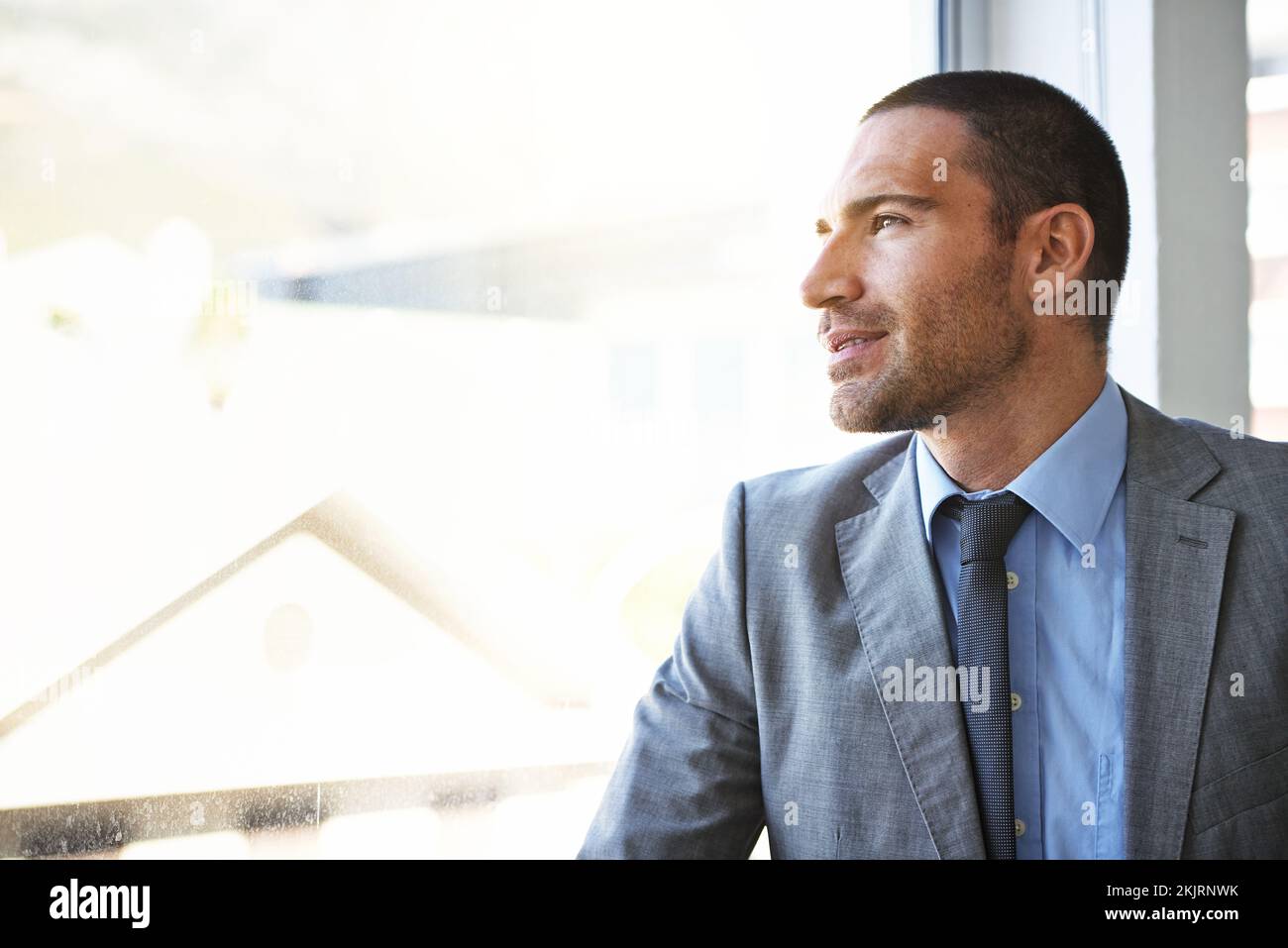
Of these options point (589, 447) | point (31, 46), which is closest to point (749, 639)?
point (589, 447)

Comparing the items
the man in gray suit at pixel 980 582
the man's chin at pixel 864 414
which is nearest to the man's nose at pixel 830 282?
the man in gray suit at pixel 980 582

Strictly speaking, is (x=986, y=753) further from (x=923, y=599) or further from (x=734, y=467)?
(x=734, y=467)

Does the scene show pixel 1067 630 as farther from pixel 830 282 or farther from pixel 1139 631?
pixel 830 282

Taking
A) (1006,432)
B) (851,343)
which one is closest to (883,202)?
(851,343)

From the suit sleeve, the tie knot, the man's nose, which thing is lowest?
the suit sleeve

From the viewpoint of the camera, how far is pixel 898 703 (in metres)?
1.24

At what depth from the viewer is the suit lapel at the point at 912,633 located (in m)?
1.19

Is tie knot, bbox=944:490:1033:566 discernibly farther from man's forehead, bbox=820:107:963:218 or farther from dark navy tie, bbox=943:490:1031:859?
man's forehead, bbox=820:107:963:218

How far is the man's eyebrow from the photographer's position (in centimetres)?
137

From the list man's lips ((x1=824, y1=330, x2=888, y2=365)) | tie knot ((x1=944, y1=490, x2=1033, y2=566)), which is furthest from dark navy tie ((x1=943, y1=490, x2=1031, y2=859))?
man's lips ((x1=824, y1=330, x2=888, y2=365))

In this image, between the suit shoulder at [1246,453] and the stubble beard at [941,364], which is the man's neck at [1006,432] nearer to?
the stubble beard at [941,364]

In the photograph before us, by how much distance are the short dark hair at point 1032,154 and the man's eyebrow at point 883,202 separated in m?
0.08

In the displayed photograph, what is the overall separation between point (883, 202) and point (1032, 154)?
23cm
